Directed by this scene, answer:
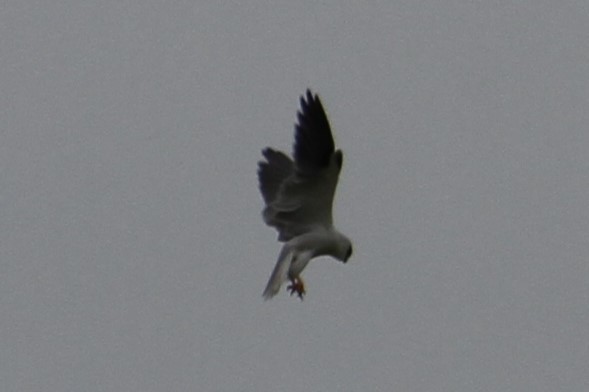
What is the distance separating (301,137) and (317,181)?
1.71 ft

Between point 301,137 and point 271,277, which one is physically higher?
point 301,137

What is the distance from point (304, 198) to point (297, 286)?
1.27 m

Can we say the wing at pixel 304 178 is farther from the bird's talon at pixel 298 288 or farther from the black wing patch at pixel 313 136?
the bird's talon at pixel 298 288

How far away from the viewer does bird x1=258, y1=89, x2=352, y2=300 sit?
2031 centimetres

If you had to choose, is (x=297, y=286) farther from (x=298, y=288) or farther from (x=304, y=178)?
(x=304, y=178)

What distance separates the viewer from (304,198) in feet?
68.9

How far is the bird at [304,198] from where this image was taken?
20.3m

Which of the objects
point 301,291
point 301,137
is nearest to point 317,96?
point 301,137

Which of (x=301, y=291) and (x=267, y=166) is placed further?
(x=267, y=166)

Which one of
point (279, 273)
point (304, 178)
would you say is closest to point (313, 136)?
point (304, 178)

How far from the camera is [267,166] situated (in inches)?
850

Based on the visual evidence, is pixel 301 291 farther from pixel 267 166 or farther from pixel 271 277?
pixel 267 166

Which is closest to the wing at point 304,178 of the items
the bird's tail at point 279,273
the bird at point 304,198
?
the bird at point 304,198

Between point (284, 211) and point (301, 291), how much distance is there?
141cm
